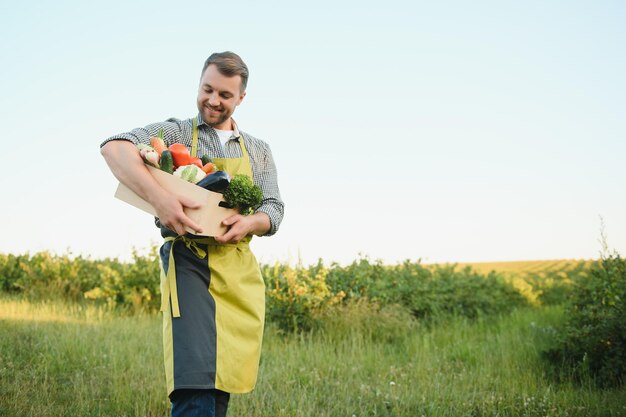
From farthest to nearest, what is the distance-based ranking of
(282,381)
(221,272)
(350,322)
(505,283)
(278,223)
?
(505,283) < (350,322) < (282,381) < (278,223) < (221,272)

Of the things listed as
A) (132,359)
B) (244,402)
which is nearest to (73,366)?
(132,359)

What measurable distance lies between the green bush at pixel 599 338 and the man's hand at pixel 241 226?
159 inches

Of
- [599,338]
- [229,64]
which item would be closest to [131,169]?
[229,64]

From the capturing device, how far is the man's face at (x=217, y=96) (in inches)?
111

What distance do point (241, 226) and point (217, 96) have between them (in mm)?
686

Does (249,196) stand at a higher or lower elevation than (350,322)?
higher

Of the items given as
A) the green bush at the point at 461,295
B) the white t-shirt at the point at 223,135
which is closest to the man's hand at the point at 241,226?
the white t-shirt at the point at 223,135

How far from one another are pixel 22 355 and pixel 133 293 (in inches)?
134

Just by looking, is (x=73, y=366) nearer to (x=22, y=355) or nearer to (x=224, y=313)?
(x=22, y=355)

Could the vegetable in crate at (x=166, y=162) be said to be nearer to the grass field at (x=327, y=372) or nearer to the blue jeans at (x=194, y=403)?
the blue jeans at (x=194, y=403)

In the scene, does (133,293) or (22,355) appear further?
(133,293)

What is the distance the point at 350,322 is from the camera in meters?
7.25

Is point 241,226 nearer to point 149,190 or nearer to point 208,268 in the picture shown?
point 208,268

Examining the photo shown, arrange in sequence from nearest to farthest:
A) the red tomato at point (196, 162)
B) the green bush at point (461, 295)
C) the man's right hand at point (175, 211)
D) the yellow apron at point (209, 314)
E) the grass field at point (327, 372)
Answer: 1. the man's right hand at point (175, 211)
2. the yellow apron at point (209, 314)
3. the red tomato at point (196, 162)
4. the grass field at point (327, 372)
5. the green bush at point (461, 295)
